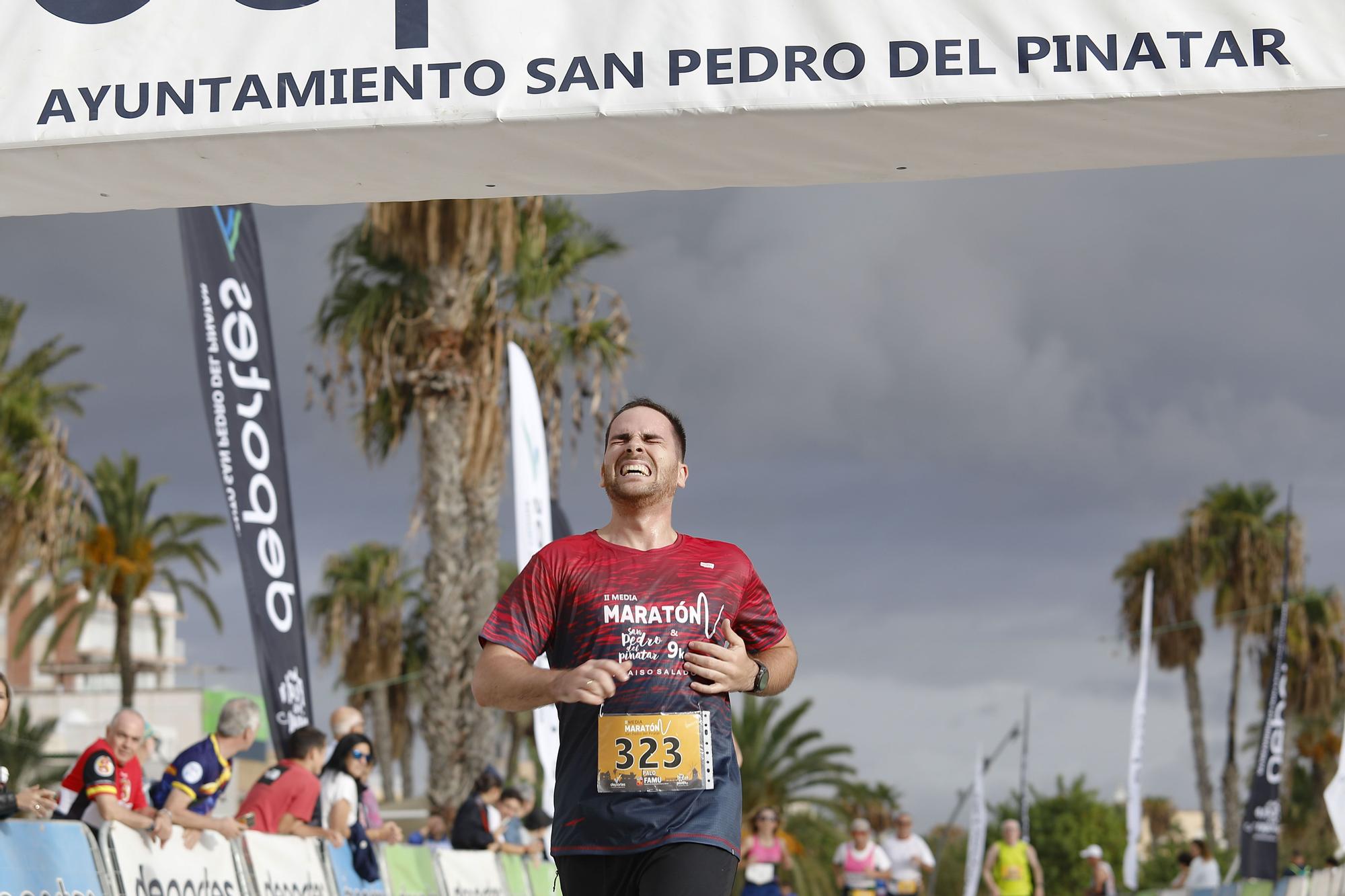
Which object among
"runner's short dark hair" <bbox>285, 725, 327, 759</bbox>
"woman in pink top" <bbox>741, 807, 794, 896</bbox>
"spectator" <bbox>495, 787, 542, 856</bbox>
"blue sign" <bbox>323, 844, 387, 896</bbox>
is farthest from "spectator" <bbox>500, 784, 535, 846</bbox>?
"runner's short dark hair" <bbox>285, 725, 327, 759</bbox>

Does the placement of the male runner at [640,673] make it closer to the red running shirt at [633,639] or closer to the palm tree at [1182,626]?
the red running shirt at [633,639]

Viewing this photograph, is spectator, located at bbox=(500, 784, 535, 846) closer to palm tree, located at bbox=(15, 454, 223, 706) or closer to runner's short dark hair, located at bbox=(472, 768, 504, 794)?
runner's short dark hair, located at bbox=(472, 768, 504, 794)

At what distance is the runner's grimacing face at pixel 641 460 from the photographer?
3.41 meters

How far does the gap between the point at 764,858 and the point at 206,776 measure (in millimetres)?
8576

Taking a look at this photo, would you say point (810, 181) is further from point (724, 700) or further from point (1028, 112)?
point (724, 700)

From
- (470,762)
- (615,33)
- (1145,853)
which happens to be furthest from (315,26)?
(1145,853)

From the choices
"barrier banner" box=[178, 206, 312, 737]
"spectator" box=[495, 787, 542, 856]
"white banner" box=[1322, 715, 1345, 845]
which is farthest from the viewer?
"spectator" box=[495, 787, 542, 856]

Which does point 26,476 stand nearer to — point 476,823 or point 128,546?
point 128,546

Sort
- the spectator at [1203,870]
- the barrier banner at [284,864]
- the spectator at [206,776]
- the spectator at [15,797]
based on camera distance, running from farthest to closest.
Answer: the spectator at [1203,870], the barrier banner at [284,864], the spectator at [206,776], the spectator at [15,797]

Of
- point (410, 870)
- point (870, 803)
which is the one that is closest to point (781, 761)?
point (870, 803)

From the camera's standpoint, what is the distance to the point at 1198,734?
130ft

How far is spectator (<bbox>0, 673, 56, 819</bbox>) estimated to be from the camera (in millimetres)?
5512

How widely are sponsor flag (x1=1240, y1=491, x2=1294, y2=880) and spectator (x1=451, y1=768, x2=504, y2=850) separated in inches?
464

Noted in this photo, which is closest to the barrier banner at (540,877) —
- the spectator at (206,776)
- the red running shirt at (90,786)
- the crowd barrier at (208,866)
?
the crowd barrier at (208,866)
